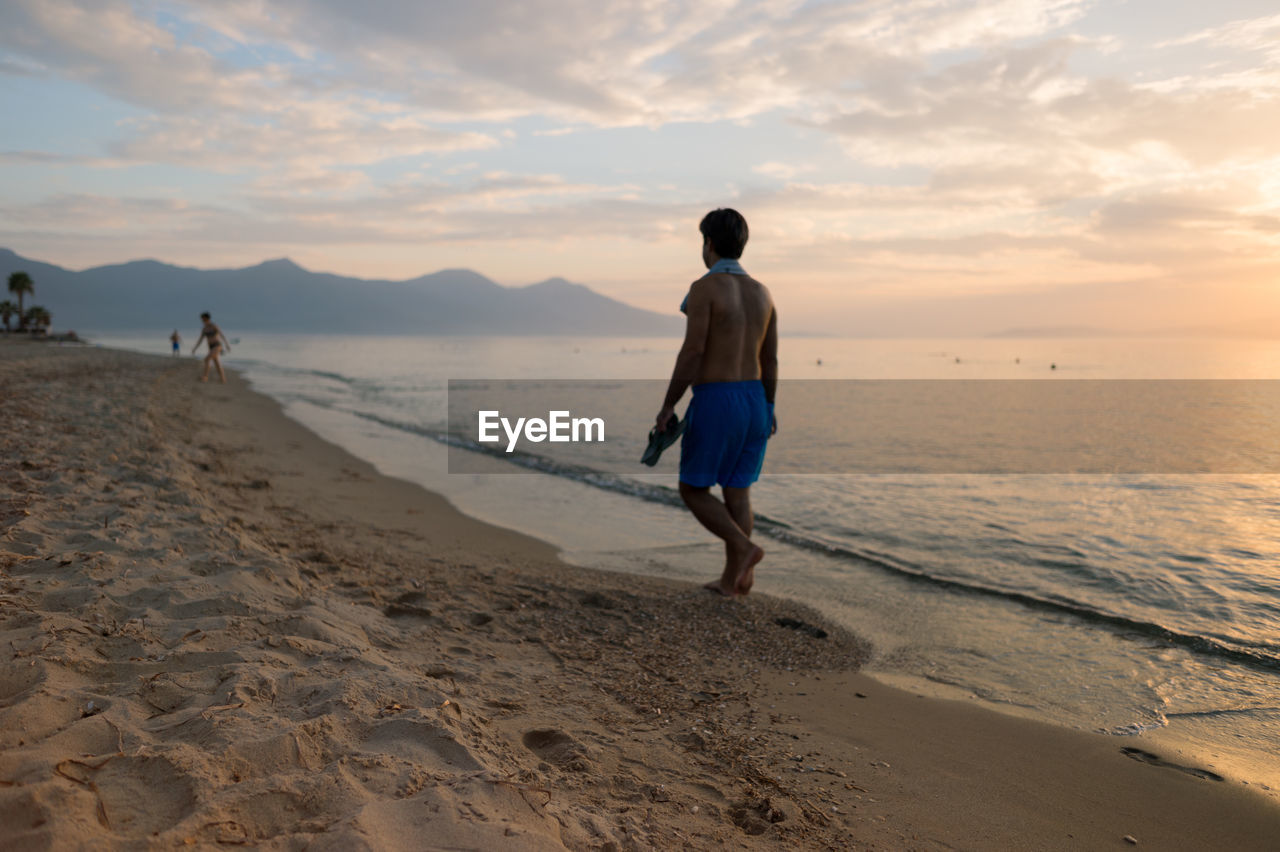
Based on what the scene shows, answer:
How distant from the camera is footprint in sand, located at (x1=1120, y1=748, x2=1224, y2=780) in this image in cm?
296

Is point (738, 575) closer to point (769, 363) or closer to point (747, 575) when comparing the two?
point (747, 575)

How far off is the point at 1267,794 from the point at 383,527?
19.7 feet

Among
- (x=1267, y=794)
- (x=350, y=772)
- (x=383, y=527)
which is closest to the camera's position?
(x=350, y=772)

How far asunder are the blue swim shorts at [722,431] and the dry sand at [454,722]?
89 cm

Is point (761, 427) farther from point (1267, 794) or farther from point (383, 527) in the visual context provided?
point (383, 527)

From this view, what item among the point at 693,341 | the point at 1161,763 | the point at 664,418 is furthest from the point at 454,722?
the point at 1161,763

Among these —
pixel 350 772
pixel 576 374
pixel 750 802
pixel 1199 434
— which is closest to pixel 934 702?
pixel 750 802

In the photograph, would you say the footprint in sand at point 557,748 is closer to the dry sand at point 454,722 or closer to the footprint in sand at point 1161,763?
the dry sand at point 454,722

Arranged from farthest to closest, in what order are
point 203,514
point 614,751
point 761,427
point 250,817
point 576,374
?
point 576,374, point 203,514, point 761,427, point 614,751, point 250,817

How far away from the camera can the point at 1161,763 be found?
3055 mm

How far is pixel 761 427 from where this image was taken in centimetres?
449

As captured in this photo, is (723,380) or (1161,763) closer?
(1161,763)

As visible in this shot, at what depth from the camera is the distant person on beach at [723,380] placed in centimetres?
436

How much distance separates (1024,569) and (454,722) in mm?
5586
